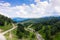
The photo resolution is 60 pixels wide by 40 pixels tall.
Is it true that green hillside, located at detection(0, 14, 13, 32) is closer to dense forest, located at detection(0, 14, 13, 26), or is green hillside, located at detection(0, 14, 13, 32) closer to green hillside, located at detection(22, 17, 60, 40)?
dense forest, located at detection(0, 14, 13, 26)

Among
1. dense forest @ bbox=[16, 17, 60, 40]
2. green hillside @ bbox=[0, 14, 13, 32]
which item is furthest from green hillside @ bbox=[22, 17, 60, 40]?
green hillside @ bbox=[0, 14, 13, 32]

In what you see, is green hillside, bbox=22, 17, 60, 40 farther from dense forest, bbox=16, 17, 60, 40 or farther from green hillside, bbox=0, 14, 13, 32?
green hillside, bbox=0, 14, 13, 32

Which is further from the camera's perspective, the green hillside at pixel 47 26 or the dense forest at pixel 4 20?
the dense forest at pixel 4 20

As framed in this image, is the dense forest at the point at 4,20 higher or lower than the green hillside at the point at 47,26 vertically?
higher

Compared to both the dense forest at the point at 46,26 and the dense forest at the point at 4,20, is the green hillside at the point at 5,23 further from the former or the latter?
the dense forest at the point at 46,26

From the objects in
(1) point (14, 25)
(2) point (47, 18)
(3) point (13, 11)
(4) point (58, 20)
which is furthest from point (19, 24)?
(4) point (58, 20)

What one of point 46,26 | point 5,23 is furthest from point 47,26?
point 5,23

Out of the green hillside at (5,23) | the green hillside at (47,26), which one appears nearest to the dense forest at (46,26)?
the green hillside at (47,26)

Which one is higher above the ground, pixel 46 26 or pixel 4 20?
pixel 4 20

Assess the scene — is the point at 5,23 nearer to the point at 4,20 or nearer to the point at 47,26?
the point at 4,20

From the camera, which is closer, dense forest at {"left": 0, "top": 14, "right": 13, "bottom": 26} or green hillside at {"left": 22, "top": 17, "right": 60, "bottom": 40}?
green hillside at {"left": 22, "top": 17, "right": 60, "bottom": 40}

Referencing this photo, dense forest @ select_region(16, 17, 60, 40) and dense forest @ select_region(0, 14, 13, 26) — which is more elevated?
dense forest @ select_region(0, 14, 13, 26)

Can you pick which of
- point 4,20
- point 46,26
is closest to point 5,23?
point 4,20
